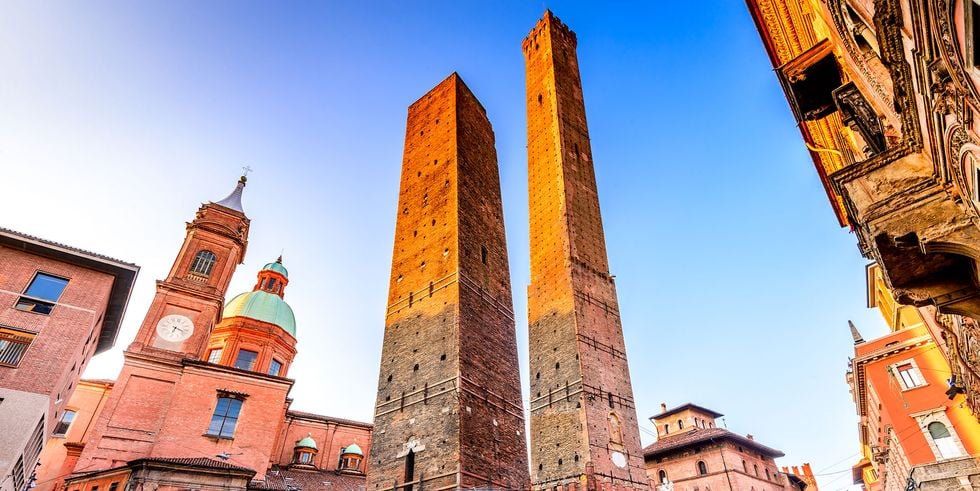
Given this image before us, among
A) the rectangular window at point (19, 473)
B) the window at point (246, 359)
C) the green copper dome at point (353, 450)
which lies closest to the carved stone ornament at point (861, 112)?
the rectangular window at point (19, 473)

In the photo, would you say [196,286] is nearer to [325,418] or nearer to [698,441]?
[325,418]

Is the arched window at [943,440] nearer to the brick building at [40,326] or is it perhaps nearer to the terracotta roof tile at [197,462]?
the terracotta roof tile at [197,462]

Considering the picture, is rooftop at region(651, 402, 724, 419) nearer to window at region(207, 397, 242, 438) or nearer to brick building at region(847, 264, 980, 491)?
brick building at region(847, 264, 980, 491)

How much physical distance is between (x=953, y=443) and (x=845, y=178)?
1731cm

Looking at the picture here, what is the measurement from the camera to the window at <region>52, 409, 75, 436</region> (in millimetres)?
22480

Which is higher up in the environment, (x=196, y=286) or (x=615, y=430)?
(x=196, y=286)

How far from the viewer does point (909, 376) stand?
62.6 feet

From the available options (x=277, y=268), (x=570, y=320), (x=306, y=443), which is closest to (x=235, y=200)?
(x=277, y=268)

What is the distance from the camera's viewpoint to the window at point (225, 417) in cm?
2094

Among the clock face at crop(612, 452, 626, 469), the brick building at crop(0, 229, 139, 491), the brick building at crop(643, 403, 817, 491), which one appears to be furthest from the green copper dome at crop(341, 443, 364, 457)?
the brick building at crop(643, 403, 817, 491)

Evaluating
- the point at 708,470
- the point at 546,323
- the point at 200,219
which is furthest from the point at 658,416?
the point at 200,219

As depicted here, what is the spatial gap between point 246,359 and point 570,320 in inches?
733

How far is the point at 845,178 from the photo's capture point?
620 centimetres

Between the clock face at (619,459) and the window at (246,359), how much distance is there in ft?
66.2
